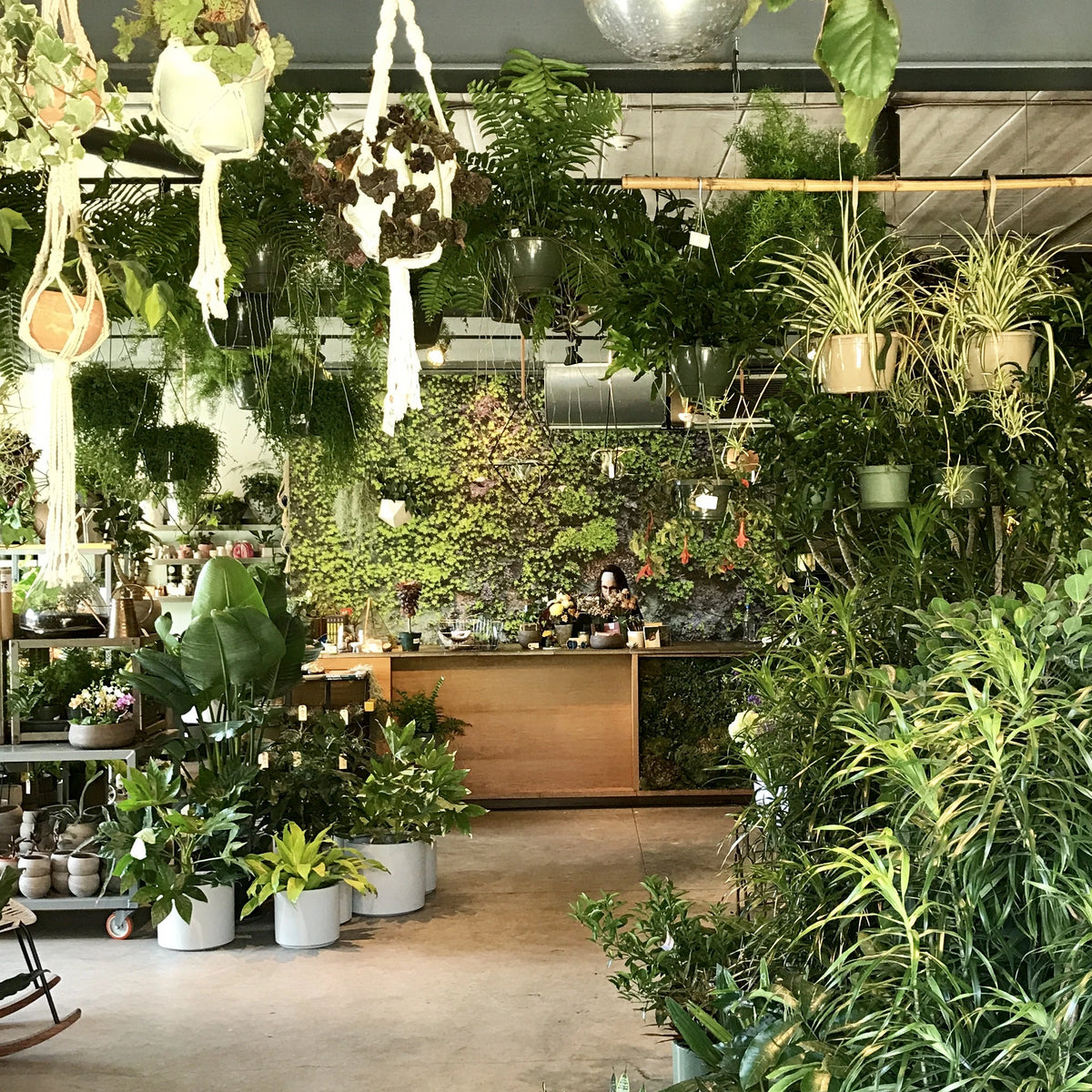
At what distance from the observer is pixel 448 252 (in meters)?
3.55

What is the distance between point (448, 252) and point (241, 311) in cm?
68

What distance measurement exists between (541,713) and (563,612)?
0.89 metres

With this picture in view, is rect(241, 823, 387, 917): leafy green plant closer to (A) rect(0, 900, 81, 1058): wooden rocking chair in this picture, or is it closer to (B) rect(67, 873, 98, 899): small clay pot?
(B) rect(67, 873, 98, 899): small clay pot

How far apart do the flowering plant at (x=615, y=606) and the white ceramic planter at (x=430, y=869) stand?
11.2ft

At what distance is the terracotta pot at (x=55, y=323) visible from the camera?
164 centimetres

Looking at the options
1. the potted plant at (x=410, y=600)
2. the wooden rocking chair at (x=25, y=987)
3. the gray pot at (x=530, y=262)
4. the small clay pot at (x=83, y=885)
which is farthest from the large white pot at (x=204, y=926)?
the potted plant at (x=410, y=600)

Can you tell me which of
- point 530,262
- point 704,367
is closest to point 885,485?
point 704,367

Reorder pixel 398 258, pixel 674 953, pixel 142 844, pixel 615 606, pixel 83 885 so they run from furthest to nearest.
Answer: pixel 615 606 < pixel 83 885 < pixel 142 844 < pixel 674 953 < pixel 398 258

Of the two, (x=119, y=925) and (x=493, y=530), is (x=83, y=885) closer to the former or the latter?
(x=119, y=925)

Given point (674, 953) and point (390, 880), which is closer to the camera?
point (674, 953)

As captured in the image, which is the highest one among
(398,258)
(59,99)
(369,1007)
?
(59,99)

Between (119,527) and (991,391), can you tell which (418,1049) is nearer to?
(991,391)

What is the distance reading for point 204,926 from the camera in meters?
5.67

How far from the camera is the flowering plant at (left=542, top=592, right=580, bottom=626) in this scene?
968 centimetres
